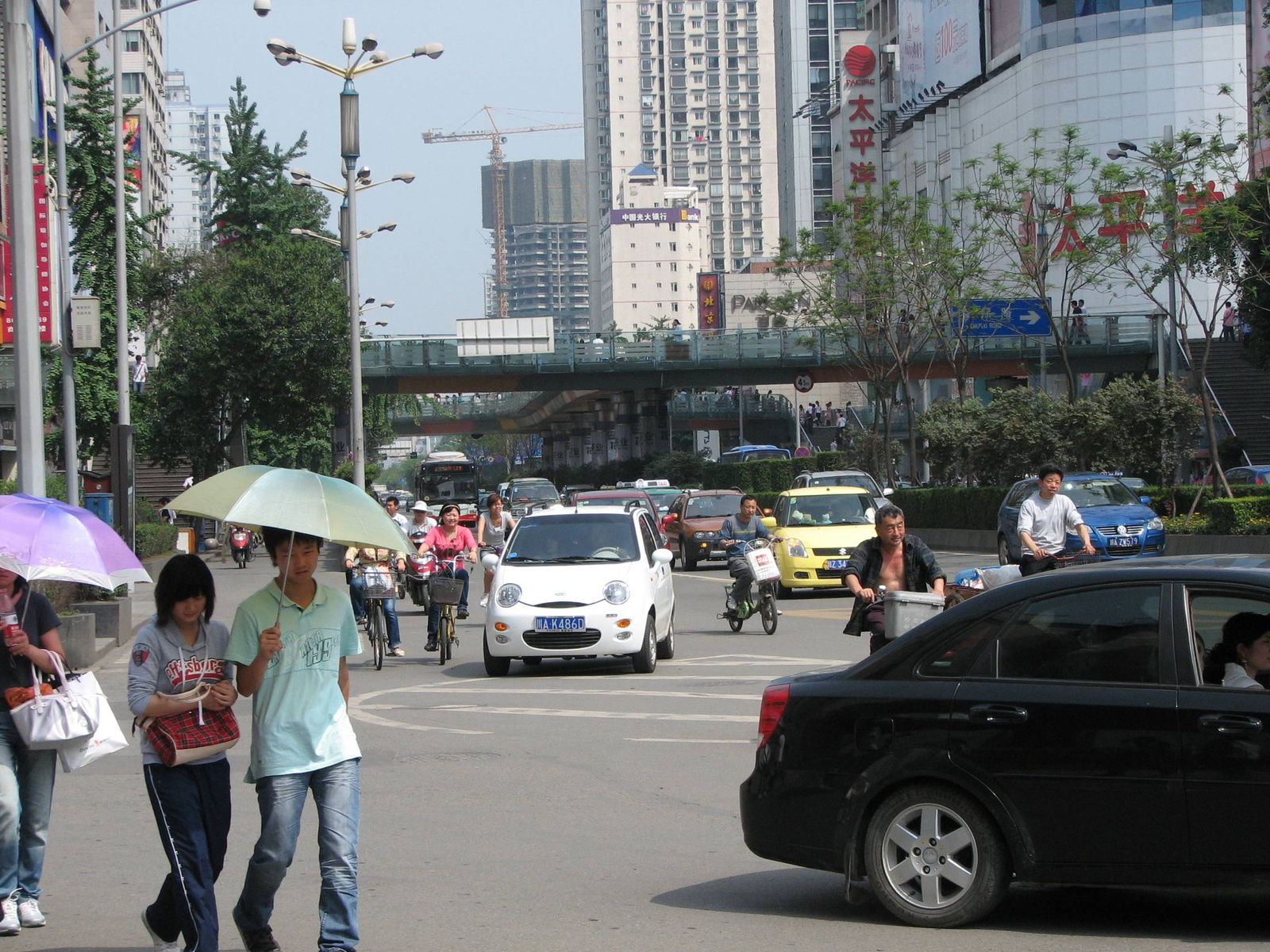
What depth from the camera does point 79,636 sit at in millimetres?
17234

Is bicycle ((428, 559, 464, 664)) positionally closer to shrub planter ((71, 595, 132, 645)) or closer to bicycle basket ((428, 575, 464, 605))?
bicycle basket ((428, 575, 464, 605))

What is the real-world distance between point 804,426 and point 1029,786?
77.3 m

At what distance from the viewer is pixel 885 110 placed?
94188 mm

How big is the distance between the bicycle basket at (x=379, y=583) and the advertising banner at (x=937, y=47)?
71.1m

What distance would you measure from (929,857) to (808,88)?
159 meters

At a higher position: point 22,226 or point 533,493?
point 22,226

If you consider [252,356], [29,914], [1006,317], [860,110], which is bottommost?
[29,914]

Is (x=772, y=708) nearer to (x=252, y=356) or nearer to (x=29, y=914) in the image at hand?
(x=29, y=914)

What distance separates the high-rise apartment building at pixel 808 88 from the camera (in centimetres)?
15750

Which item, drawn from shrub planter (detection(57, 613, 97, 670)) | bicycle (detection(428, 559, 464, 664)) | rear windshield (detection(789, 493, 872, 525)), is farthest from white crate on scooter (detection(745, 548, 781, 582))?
shrub planter (detection(57, 613, 97, 670))

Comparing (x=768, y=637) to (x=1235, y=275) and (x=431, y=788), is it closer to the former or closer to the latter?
(x=431, y=788)

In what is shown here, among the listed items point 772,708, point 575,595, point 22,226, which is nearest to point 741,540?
point 575,595

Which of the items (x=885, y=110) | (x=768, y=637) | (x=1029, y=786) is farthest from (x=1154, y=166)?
(x=885, y=110)

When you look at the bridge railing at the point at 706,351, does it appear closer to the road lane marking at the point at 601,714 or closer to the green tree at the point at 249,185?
the green tree at the point at 249,185
